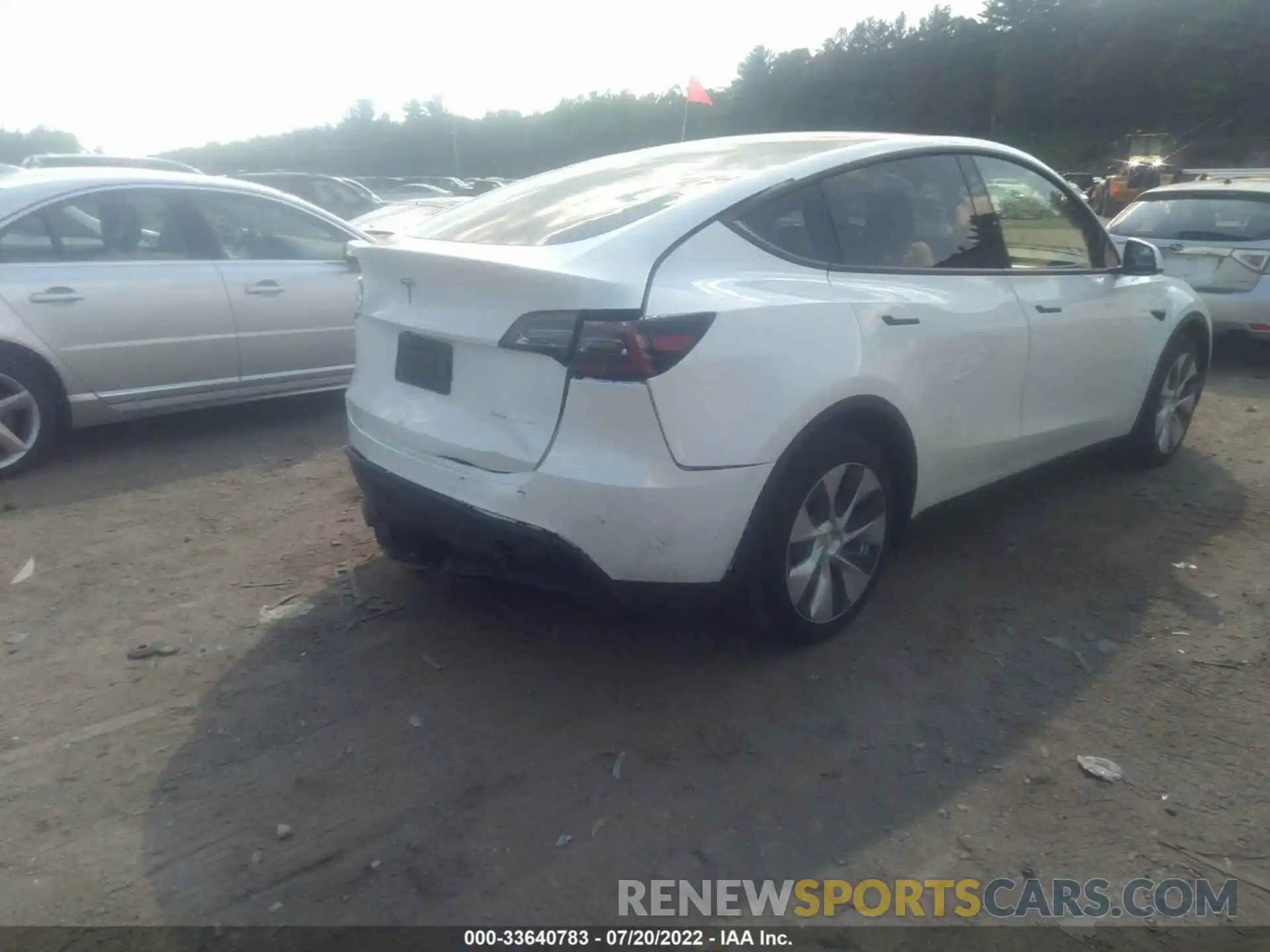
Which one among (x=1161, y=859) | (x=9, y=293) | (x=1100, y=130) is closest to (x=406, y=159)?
(x=1100, y=130)

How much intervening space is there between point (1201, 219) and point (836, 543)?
665 centimetres

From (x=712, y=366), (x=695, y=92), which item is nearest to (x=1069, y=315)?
(x=712, y=366)

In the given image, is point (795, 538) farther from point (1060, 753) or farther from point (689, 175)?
point (689, 175)

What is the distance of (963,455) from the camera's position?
14.0 feet

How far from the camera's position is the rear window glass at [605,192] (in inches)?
140

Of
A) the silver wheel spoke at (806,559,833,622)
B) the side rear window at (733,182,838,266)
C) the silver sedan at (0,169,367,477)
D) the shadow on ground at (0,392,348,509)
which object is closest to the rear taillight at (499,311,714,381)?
the side rear window at (733,182,838,266)

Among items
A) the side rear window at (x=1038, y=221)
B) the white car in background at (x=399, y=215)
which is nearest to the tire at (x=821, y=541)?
the side rear window at (x=1038, y=221)

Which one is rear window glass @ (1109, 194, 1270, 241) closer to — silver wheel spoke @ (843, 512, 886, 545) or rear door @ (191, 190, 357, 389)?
silver wheel spoke @ (843, 512, 886, 545)

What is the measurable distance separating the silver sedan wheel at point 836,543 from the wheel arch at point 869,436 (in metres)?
0.14

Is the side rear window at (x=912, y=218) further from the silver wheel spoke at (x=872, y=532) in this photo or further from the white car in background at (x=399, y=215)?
the white car in background at (x=399, y=215)

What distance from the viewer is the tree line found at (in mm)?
48625

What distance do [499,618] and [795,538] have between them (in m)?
1.20

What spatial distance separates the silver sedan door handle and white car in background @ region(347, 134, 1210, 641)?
256cm

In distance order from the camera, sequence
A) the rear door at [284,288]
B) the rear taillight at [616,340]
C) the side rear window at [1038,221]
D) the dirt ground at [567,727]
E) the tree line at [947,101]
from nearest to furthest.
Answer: the dirt ground at [567,727]
the rear taillight at [616,340]
the side rear window at [1038,221]
the rear door at [284,288]
the tree line at [947,101]
